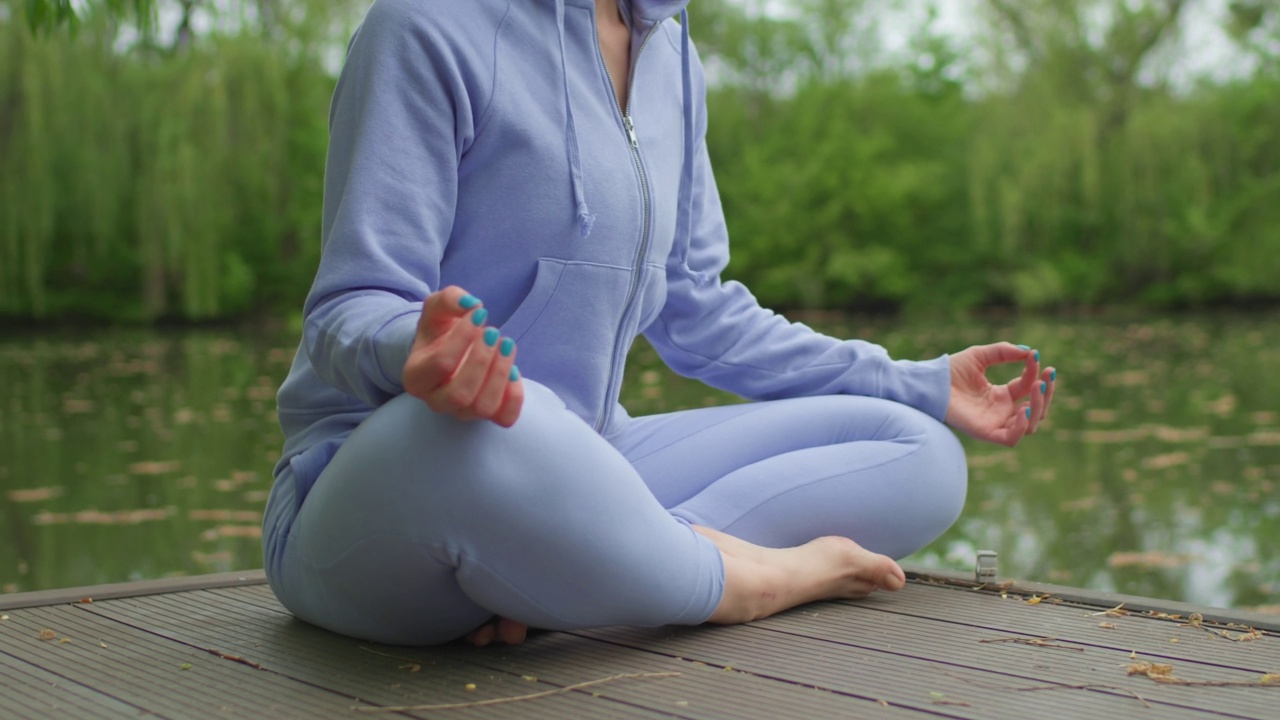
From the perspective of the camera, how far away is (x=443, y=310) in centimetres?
91

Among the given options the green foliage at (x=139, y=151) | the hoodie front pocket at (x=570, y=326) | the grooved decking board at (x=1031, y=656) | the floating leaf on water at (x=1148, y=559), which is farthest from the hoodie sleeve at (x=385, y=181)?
the green foliage at (x=139, y=151)

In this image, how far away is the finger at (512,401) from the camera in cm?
95

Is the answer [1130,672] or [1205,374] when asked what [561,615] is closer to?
[1130,672]

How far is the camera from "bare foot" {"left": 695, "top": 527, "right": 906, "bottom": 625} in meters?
1.30

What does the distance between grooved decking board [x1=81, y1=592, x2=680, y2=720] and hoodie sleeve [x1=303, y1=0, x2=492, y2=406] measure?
0.80 feet

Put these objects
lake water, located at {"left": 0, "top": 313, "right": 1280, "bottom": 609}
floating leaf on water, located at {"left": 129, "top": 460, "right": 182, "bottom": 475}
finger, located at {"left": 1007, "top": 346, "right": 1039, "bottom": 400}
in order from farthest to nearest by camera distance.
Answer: floating leaf on water, located at {"left": 129, "top": 460, "right": 182, "bottom": 475}
lake water, located at {"left": 0, "top": 313, "right": 1280, "bottom": 609}
finger, located at {"left": 1007, "top": 346, "right": 1039, "bottom": 400}

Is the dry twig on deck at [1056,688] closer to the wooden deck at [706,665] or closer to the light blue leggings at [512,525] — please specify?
the wooden deck at [706,665]

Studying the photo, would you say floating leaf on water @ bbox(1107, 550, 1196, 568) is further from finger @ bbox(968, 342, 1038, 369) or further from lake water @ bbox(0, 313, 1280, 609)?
finger @ bbox(968, 342, 1038, 369)

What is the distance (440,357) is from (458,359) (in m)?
0.01

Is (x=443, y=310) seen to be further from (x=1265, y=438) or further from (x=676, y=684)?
(x=1265, y=438)

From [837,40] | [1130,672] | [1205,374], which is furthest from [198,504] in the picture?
[837,40]

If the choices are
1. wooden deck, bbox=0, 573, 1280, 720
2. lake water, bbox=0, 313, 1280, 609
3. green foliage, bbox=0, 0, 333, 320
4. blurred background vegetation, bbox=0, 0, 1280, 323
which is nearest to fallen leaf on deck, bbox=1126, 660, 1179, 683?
wooden deck, bbox=0, 573, 1280, 720

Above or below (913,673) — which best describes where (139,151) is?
above

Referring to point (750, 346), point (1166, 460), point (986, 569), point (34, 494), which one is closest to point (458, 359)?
point (750, 346)
